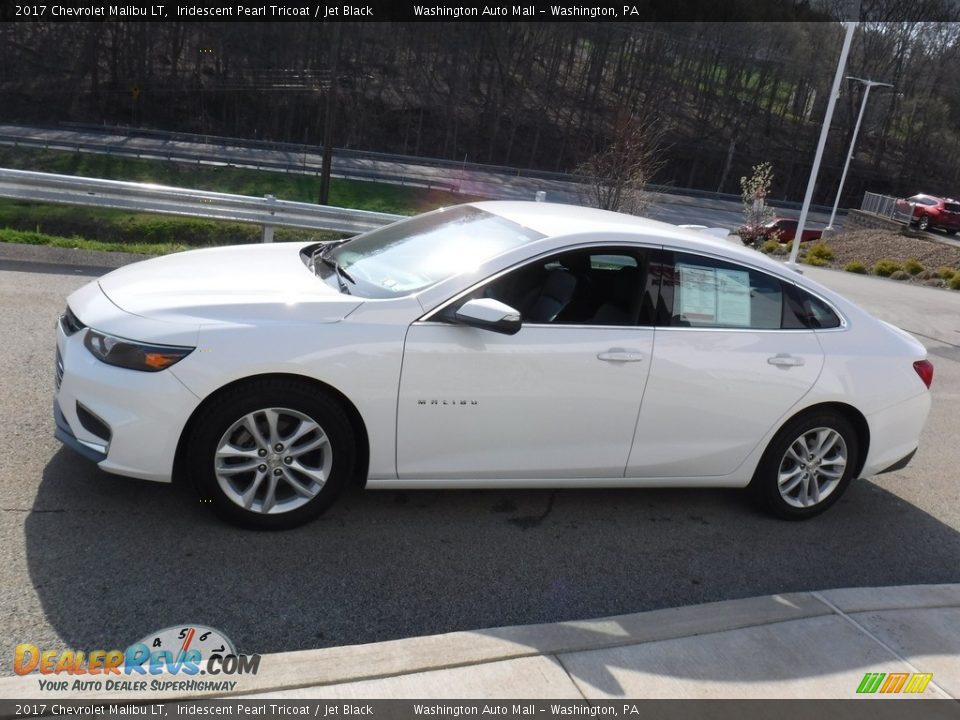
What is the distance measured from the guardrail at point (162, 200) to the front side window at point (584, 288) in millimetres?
5465

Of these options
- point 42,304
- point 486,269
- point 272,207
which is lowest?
point 42,304

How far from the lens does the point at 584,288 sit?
4473 millimetres

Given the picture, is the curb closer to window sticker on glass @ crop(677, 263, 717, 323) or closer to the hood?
the hood

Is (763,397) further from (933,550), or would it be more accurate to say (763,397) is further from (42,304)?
(42,304)

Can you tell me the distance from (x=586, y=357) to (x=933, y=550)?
240 cm

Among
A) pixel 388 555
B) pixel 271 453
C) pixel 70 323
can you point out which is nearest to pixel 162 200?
pixel 70 323

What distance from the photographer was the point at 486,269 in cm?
426

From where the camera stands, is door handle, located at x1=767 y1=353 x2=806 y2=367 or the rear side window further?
the rear side window

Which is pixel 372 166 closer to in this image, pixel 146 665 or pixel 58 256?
pixel 58 256

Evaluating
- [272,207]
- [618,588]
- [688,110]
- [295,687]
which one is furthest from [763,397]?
[688,110]

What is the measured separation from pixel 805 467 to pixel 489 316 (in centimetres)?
220
